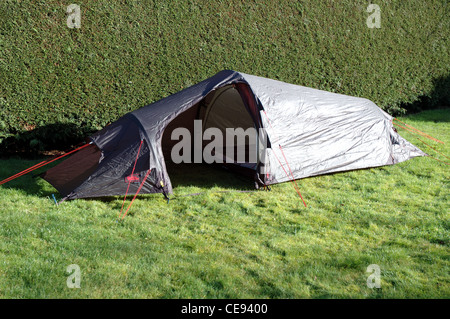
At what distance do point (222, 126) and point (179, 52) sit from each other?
6.25 feet

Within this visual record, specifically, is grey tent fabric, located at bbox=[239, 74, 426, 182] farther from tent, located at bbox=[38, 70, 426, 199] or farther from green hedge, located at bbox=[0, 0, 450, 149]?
green hedge, located at bbox=[0, 0, 450, 149]

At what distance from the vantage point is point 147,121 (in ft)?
16.6

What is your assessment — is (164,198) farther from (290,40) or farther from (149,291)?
(290,40)

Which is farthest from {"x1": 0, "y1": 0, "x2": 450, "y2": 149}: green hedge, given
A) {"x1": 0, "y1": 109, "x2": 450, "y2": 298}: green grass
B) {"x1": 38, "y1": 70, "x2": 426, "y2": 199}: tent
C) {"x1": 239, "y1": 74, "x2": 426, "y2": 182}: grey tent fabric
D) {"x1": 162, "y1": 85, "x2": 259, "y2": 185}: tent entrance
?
{"x1": 239, "y1": 74, "x2": 426, "y2": 182}: grey tent fabric

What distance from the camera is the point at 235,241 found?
389 centimetres

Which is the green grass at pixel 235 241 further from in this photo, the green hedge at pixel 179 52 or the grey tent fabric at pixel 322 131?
the green hedge at pixel 179 52

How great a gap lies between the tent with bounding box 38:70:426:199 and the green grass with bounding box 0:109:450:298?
0.25 metres

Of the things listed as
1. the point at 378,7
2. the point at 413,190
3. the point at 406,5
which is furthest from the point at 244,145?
the point at 406,5

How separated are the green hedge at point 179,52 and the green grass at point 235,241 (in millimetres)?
1647

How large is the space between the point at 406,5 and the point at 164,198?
8.15 m

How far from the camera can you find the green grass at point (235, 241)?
3.05 metres

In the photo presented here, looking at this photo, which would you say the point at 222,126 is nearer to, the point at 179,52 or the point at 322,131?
the point at 322,131

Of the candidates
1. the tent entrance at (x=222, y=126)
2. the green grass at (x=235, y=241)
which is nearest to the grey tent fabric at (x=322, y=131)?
the green grass at (x=235, y=241)
